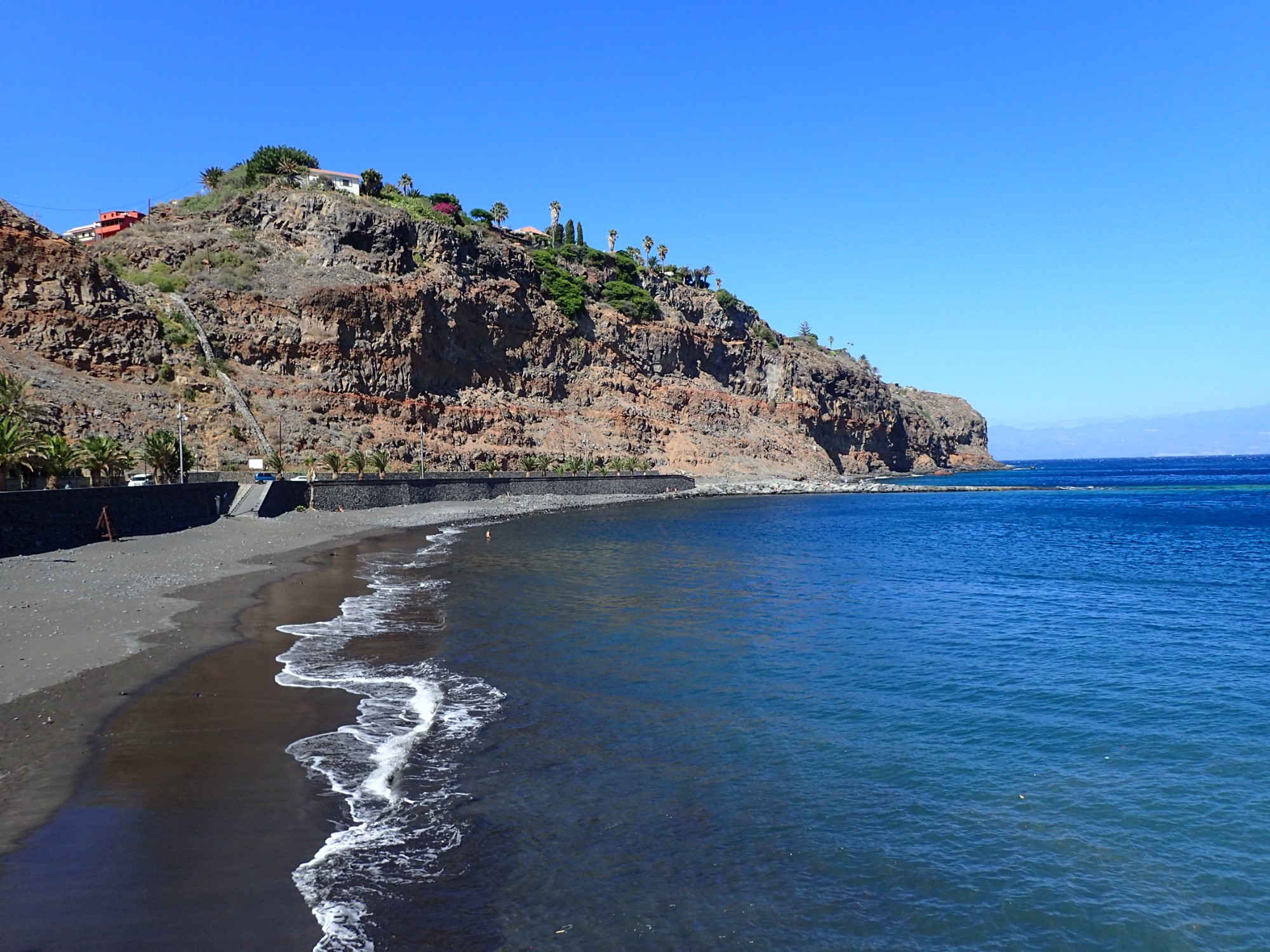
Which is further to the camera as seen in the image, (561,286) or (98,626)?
(561,286)

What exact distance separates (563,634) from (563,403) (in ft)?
260

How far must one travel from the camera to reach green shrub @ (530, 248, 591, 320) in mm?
104438

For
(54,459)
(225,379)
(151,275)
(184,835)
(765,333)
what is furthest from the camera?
(765,333)

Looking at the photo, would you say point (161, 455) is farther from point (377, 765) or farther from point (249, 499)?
point (377, 765)

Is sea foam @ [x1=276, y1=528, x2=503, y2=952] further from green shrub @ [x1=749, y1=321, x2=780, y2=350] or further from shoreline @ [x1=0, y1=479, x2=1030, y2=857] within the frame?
green shrub @ [x1=749, y1=321, x2=780, y2=350]

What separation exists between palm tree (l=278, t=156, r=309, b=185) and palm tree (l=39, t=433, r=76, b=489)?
61.9 metres

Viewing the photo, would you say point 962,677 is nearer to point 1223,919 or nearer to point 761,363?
point 1223,919

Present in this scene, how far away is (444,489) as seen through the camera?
67188 millimetres

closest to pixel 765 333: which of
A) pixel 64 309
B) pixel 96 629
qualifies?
pixel 64 309

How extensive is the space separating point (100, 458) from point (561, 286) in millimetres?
75266

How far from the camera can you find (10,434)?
30.6 metres

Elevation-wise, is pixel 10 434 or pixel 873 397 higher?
pixel 873 397

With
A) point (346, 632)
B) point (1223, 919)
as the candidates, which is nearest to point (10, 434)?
point (346, 632)

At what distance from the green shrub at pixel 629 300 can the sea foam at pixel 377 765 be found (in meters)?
97.7
